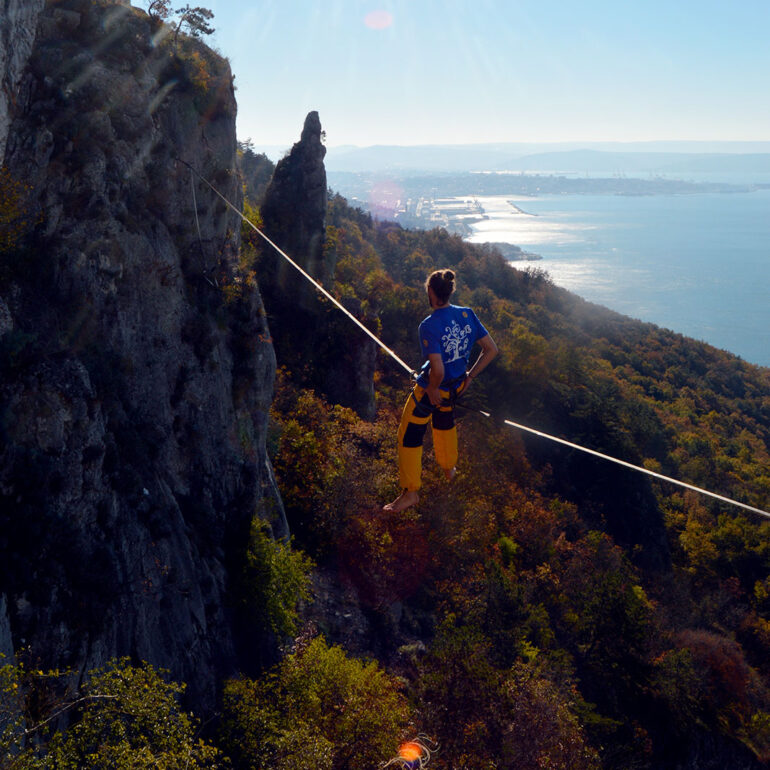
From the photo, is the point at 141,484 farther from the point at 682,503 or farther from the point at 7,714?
the point at 682,503

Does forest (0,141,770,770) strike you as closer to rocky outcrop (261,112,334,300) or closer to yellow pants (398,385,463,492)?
rocky outcrop (261,112,334,300)

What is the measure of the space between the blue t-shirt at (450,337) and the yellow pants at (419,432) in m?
0.25

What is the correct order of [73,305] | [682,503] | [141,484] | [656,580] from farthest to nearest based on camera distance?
[682,503] < [656,580] < [141,484] < [73,305]

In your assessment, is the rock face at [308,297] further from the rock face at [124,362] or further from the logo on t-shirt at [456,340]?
the logo on t-shirt at [456,340]

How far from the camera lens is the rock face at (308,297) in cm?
3078

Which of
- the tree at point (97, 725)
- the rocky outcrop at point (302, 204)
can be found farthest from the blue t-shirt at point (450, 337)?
the rocky outcrop at point (302, 204)

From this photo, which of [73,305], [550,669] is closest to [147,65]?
[73,305]

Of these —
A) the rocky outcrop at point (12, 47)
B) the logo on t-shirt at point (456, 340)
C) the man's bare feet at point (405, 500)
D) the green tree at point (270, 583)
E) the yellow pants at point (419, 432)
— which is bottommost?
the green tree at point (270, 583)

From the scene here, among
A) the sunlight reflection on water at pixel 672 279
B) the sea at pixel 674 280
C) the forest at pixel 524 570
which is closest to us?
the forest at pixel 524 570

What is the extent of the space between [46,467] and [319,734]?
7655 mm

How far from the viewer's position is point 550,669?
59.3ft

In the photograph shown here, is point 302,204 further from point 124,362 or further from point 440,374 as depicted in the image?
point 440,374

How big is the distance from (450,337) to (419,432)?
137 cm

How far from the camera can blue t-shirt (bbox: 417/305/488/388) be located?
5980 millimetres
